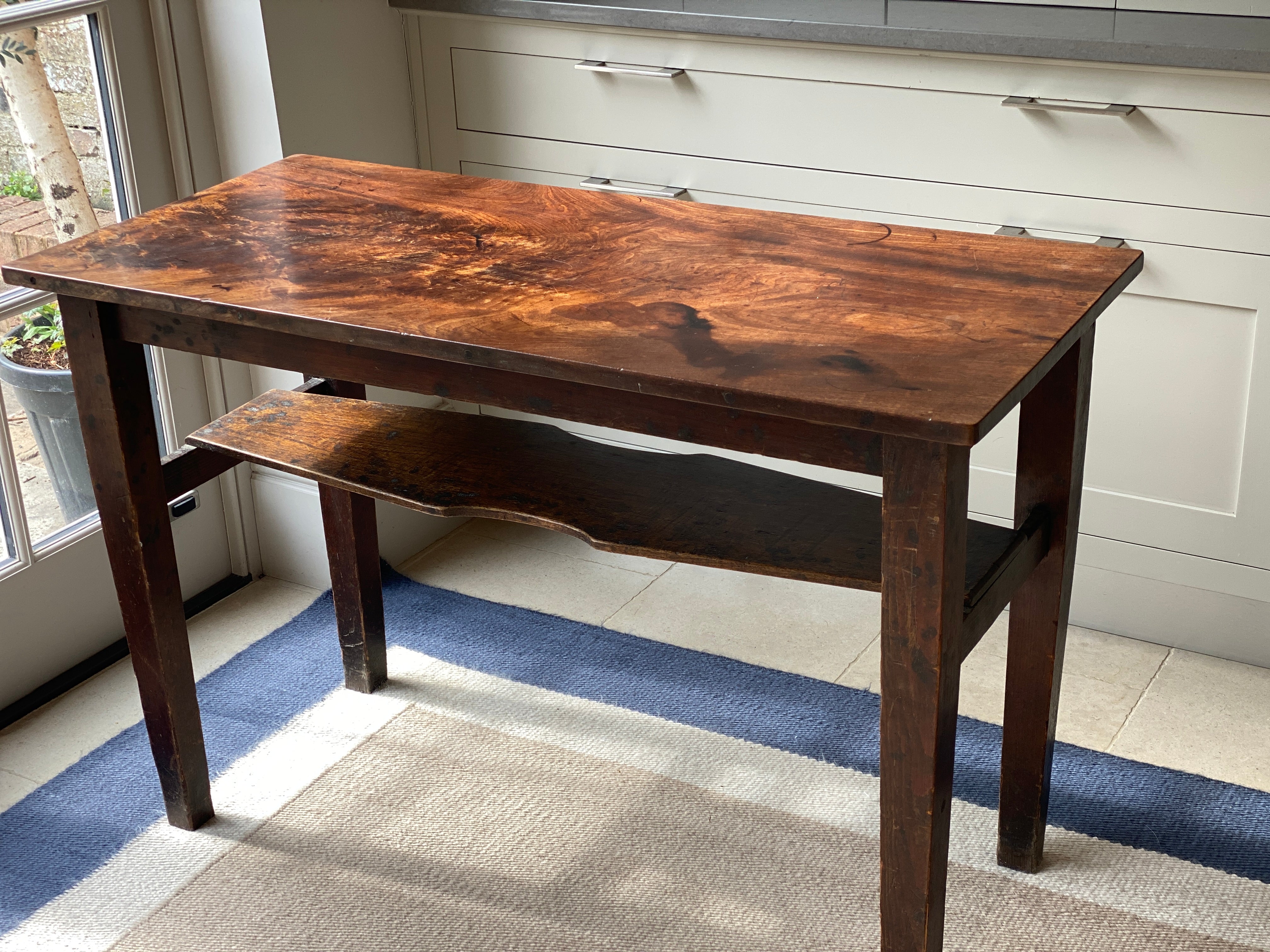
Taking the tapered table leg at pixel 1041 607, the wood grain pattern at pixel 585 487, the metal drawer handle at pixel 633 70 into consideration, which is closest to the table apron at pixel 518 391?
the wood grain pattern at pixel 585 487

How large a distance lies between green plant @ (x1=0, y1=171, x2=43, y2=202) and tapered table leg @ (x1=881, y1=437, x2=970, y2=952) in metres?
1.61

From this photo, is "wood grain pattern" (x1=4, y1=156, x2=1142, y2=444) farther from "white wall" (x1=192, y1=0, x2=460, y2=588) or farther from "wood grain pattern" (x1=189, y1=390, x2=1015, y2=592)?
"white wall" (x1=192, y1=0, x2=460, y2=588)

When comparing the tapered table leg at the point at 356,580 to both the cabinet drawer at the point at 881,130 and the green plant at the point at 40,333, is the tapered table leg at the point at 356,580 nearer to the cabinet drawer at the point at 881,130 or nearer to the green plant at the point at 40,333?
the green plant at the point at 40,333

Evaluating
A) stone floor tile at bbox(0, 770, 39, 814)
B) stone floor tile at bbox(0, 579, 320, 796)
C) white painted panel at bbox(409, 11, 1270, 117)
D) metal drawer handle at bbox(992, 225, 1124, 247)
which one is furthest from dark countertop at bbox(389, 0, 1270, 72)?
stone floor tile at bbox(0, 770, 39, 814)

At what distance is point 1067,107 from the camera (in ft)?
6.88

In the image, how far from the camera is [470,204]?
6.00ft

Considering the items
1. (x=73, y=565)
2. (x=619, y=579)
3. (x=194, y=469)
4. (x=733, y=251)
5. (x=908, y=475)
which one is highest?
(x=733, y=251)

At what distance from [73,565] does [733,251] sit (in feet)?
4.62

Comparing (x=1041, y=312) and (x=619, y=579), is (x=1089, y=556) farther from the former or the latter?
(x=1041, y=312)

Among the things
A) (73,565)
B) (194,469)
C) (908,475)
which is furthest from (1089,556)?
(73,565)

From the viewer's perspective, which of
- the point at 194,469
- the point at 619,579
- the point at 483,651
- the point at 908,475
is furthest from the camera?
the point at 619,579

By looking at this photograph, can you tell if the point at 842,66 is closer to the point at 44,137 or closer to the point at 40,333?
the point at 44,137

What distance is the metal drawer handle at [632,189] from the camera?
249cm

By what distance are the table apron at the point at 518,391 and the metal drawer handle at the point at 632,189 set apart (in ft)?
3.30
